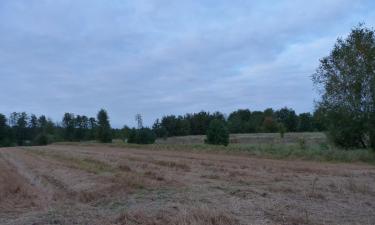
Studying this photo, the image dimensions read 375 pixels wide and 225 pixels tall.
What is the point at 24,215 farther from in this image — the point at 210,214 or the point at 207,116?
the point at 207,116

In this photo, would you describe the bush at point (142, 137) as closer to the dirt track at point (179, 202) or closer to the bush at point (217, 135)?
the bush at point (217, 135)

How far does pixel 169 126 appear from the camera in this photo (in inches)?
4400

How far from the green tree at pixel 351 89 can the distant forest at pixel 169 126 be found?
5585cm

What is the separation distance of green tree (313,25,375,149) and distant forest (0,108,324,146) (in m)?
55.8

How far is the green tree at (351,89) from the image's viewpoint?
32594 millimetres

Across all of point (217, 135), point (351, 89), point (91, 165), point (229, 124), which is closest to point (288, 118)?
point (229, 124)

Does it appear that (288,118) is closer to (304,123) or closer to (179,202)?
(304,123)

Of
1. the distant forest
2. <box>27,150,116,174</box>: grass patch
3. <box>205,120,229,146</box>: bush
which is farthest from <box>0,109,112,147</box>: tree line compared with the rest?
<box>27,150,116,174</box>: grass patch

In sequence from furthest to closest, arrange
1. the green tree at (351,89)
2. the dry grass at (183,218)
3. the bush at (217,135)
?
the bush at (217,135) → the green tree at (351,89) → the dry grass at (183,218)

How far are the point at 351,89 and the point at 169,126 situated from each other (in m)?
80.2

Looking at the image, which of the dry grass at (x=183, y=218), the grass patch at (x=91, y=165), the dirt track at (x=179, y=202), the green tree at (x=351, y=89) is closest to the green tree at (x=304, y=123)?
the green tree at (x=351, y=89)

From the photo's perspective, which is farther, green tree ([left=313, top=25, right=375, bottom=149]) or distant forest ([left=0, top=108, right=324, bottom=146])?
distant forest ([left=0, top=108, right=324, bottom=146])

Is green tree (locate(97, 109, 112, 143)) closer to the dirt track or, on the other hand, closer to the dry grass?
the dirt track

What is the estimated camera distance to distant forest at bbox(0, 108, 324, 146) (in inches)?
4099
